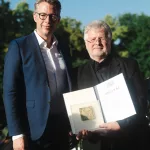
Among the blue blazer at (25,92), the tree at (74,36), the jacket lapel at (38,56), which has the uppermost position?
the tree at (74,36)

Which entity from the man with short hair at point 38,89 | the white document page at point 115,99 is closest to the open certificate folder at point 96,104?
the white document page at point 115,99

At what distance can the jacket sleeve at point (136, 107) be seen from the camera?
232 cm

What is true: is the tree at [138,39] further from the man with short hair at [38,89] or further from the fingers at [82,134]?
the fingers at [82,134]

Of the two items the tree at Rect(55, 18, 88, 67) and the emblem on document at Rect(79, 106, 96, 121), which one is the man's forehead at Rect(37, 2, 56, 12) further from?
the tree at Rect(55, 18, 88, 67)

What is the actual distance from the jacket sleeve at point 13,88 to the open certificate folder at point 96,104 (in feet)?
1.23

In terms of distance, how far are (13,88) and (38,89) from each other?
0.18 metres

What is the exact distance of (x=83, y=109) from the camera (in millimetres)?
2406

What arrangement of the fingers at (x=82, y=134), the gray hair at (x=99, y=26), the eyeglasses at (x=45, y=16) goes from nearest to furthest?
the fingers at (x=82, y=134) < the gray hair at (x=99, y=26) < the eyeglasses at (x=45, y=16)

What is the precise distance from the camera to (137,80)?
7.80 feet

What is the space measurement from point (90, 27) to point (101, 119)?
693 mm

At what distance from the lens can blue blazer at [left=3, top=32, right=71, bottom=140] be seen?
2.45 metres

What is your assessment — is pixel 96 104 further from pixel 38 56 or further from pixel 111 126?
pixel 38 56

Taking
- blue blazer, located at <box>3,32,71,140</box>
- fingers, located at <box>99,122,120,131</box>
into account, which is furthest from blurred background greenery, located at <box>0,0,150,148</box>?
fingers, located at <box>99,122,120,131</box>

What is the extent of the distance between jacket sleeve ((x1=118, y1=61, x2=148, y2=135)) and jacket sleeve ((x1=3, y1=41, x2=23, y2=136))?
758mm
